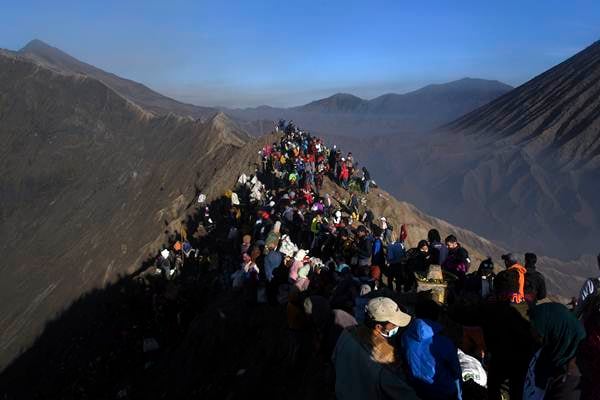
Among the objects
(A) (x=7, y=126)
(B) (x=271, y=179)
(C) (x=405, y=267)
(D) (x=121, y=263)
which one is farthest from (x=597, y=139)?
(A) (x=7, y=126)

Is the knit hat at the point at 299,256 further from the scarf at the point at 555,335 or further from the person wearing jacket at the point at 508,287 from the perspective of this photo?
the scarf at the point at 555,335

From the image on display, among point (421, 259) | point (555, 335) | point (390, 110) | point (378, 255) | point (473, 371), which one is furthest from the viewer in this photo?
point (390, 110)

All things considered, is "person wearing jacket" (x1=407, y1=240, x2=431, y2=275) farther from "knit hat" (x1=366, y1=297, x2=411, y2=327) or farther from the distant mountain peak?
the distant mountain peak

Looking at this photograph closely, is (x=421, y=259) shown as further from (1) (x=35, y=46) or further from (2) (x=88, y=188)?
(1) (x=35, y=46)

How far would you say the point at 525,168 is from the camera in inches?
1815

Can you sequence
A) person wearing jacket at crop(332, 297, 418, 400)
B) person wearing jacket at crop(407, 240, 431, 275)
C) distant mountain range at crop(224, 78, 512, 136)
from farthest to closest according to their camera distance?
distant mountain range at crop(224, 78, 512, 136), person wearing jacket at crop(407, 240, 431, 275), person wearing jacket at crop(332, 297, 418, 400)

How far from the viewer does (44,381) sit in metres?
20.2

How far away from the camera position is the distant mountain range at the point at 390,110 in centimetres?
10894

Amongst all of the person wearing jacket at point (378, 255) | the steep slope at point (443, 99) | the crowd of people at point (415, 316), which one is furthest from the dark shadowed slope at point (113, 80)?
the person wearing jacket at point (378, 255)

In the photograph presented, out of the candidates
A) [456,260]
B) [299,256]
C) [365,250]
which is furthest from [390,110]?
[456,260]

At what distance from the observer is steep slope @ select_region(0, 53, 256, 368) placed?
1131 inches

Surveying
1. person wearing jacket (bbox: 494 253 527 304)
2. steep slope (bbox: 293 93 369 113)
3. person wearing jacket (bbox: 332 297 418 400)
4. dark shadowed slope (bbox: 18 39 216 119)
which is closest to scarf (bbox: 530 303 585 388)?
person wearing jacket (bbox: 332 297 418 400)

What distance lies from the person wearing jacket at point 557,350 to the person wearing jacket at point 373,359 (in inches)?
34.2

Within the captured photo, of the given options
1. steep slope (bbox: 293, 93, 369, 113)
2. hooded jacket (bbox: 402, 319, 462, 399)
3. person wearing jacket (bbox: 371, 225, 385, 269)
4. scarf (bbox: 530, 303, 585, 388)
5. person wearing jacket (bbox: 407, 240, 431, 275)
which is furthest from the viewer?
steep slope (bbox: 293, 93, 369, 113)
